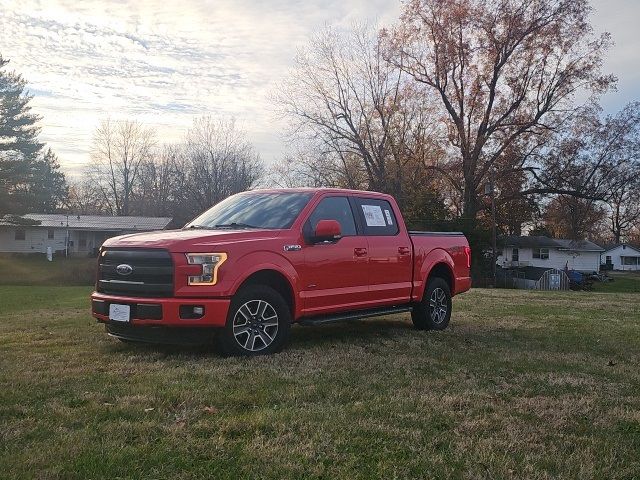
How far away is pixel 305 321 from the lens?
6801 millimetres

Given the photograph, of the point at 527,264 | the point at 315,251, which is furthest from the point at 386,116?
the point at 315,251

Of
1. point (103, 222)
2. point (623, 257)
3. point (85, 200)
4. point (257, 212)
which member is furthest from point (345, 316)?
point (623, 257)

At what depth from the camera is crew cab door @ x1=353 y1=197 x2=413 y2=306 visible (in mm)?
7738

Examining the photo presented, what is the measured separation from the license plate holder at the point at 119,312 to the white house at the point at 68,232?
4548 centimetres

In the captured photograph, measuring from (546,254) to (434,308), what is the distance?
197 ft

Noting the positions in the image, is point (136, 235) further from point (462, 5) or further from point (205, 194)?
point (205, 194)

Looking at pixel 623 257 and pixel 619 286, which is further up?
pixel 623 257

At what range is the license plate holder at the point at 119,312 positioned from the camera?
19.9 ft

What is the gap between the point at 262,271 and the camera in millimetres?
6402

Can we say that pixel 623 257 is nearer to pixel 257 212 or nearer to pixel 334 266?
pixel 334 266

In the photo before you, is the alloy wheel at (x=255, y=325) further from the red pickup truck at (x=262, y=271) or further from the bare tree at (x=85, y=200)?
the bare tree at (x=85, y=200)

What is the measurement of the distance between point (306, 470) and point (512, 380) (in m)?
2.82

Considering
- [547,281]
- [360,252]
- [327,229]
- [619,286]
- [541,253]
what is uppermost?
[541,253]

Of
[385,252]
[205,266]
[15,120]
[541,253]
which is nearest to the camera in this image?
[205,266]
